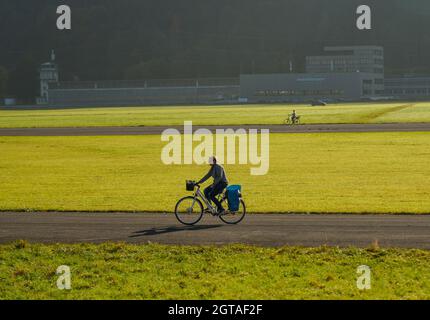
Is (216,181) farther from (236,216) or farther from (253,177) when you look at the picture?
(253,177)

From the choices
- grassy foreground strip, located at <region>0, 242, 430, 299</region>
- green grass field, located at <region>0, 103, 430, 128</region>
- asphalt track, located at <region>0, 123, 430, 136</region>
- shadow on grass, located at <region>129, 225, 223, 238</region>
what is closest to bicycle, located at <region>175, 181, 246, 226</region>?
shadow on grass, located at <region>129, 225, 223, 238</region>

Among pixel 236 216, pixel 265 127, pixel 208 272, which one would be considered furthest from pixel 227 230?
pixel 265 127

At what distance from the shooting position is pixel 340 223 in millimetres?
30766

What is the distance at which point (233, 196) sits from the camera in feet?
97.8

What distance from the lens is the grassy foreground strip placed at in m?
21.7

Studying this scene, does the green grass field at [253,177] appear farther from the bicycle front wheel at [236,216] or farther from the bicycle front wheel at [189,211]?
the bicycle front wheel at [189,211]

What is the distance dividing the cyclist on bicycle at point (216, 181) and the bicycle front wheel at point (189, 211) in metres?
0.80

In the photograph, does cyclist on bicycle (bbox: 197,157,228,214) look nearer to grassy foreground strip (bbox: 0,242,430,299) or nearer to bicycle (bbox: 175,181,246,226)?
bicycle (bbox: 175,181,246,226)

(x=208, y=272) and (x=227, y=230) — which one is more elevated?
(x=227, y=230)

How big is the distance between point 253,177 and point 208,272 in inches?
986

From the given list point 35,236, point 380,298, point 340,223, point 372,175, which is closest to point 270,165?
point 372,175

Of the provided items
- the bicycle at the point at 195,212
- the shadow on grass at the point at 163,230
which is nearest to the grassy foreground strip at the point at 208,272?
the shadow on grass at the point at 163,230

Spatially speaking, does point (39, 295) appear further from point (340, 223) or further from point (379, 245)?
point (340, 223)
